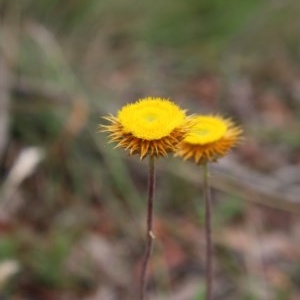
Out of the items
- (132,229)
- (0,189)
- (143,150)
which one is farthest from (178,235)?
(143,150)

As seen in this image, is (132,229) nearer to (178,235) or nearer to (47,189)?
(178,235)

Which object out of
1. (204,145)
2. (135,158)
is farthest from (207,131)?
(135,158)

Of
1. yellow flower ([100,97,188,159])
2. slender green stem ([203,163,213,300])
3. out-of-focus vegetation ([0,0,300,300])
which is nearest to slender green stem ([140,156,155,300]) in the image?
yellow flower ([100,97,188,159])

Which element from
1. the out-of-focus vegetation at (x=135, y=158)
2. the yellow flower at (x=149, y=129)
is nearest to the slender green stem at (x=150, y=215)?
the yellow flower at (x=149, y=129)

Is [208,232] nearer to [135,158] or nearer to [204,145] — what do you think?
[204,145]

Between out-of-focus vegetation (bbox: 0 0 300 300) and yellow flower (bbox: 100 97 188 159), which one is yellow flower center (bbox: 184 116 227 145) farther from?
out-of-focus vegetation (bbox: 0 0 300 300)

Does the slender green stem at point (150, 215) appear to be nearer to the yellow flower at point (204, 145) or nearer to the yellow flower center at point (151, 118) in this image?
the yellow flower center at point (151, 118)
